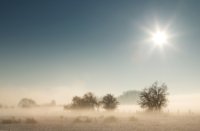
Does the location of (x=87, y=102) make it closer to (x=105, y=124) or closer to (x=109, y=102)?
(x=109, y=102)

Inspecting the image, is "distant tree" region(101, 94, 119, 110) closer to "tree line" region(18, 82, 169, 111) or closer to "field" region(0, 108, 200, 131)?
"tree line" region(18, 82, 169, 111)

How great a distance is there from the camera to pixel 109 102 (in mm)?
86250

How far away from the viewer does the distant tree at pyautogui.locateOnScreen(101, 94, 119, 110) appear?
282 feet

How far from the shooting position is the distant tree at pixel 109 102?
282ft

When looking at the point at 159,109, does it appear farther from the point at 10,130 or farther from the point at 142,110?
the point at 10,130

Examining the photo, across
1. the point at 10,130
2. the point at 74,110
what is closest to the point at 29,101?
the point at 74,110

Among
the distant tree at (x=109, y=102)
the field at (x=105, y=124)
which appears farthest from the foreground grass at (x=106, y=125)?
the distant tree at (x=109, y=102)

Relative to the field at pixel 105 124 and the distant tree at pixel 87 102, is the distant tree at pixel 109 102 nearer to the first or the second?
the distant tree at pixel 87 102

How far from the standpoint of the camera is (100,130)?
29031mm

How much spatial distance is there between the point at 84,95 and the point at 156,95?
25066 mm

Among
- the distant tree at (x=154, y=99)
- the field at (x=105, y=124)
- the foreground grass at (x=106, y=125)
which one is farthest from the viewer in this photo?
the distant tree at (x=154, y=99)

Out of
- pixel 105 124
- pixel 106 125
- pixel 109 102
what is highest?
pixel 109 102

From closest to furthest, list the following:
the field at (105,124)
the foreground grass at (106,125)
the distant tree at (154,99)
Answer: the foreground grass at (106,125) < the field at (105,124) < the distant tree at (154,99)

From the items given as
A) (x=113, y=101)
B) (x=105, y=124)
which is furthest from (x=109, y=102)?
(x=105, y=124)
